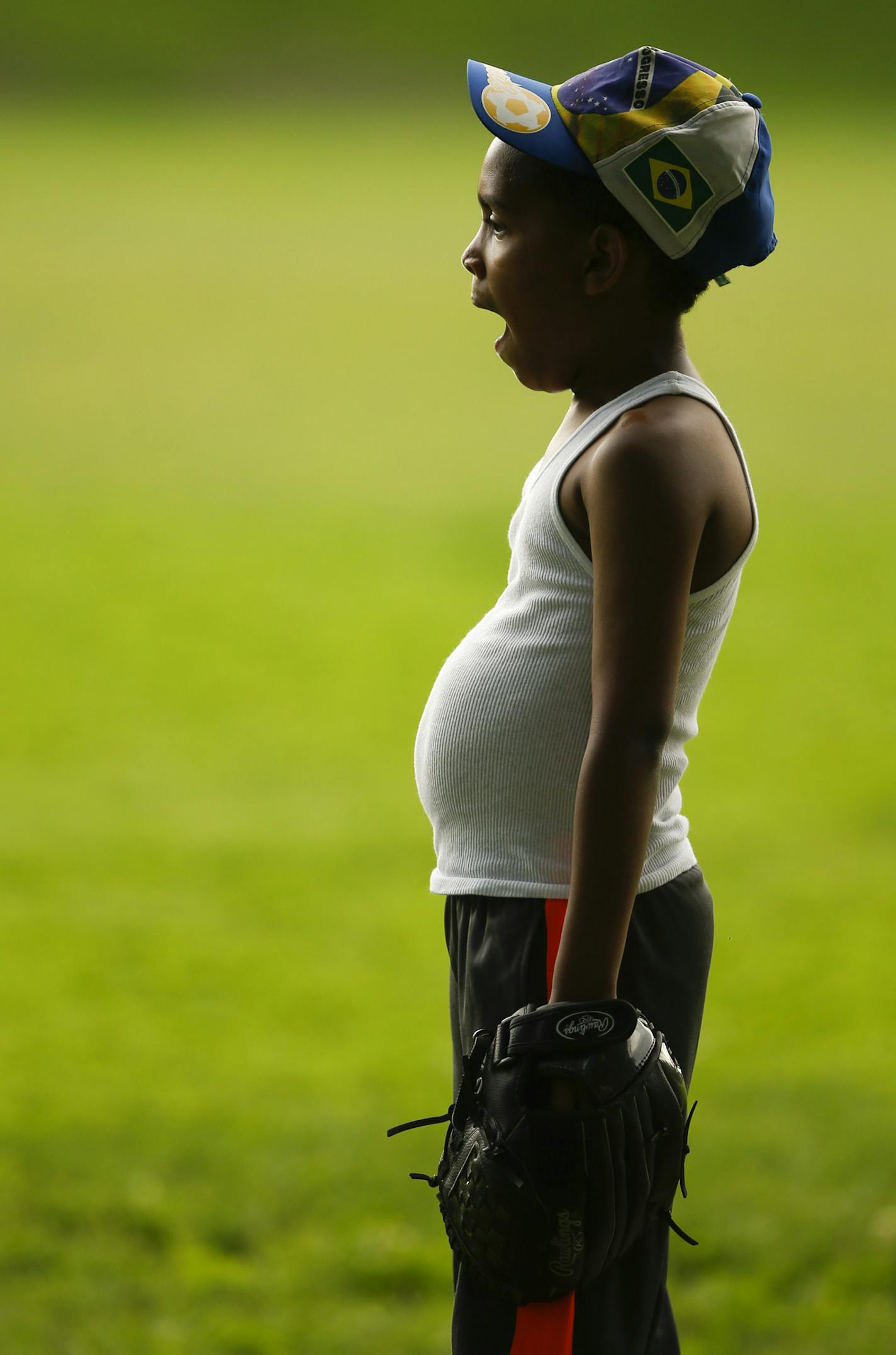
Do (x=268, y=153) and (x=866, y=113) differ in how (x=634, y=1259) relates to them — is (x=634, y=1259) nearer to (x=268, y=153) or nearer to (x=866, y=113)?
(x=268, y=153)

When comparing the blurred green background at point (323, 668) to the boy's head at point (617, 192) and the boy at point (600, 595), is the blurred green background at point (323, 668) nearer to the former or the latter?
the boy at point (600, 595)

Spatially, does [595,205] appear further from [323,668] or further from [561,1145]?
[323,668]

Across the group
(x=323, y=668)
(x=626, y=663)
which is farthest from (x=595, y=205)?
(x=323, y=668)

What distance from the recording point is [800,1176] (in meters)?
2.41

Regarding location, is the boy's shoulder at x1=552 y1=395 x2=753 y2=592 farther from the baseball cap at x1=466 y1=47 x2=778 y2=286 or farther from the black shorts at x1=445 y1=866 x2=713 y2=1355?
the black shorts at x1=445 y1=866 x2=713 y2=1355

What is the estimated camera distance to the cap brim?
103 centimetres

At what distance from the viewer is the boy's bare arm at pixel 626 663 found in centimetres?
98

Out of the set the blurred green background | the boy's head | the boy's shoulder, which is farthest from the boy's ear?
the blurred green background

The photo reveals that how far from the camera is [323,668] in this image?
552cm

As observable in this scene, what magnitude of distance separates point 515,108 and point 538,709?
449 mm

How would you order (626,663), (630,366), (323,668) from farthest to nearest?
1. (323,668)
2. (630,366)
3. (626,663)

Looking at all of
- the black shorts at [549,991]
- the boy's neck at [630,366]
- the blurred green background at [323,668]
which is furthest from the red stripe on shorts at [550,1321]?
the blurred green background at [323,668]

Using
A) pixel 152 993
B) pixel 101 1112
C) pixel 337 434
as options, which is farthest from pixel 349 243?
pixel 101 1112

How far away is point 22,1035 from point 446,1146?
7.02 ft
